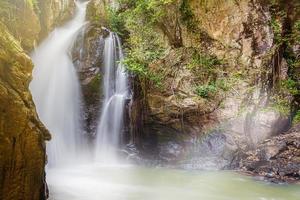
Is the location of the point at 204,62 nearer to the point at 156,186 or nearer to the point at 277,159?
the point at 277,159

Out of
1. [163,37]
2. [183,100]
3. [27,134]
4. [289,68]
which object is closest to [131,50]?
[163,37]

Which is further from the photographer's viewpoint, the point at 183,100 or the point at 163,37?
the point at 163,37

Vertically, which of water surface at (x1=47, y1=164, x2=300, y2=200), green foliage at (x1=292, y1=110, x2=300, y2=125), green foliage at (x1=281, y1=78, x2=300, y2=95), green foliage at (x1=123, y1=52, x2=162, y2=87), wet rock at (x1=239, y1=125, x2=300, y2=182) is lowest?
water surface at (x1=47, y1=164, x2=300, y2=200)

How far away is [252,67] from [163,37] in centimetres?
332

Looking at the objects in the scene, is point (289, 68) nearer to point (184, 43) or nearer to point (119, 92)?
point (184, 43)

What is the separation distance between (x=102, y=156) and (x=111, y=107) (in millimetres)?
1706

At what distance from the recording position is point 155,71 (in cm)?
1198

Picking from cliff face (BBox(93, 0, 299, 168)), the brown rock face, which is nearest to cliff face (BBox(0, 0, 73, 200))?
the brown rock face

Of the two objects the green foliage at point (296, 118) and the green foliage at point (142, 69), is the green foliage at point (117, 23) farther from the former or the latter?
the green foliage at point (296, 118)

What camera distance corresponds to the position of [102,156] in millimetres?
11688

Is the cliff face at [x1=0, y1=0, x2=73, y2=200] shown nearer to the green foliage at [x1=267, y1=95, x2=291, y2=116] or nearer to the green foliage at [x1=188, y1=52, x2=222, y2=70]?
the green foliage at [x1=188, y1=52, x2=222, y2=70]

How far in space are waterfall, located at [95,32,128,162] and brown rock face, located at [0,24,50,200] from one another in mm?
6332

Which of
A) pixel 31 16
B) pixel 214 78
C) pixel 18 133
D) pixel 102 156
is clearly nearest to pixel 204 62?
pixel 214 78

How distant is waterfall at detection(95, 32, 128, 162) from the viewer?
1184 centimetres
